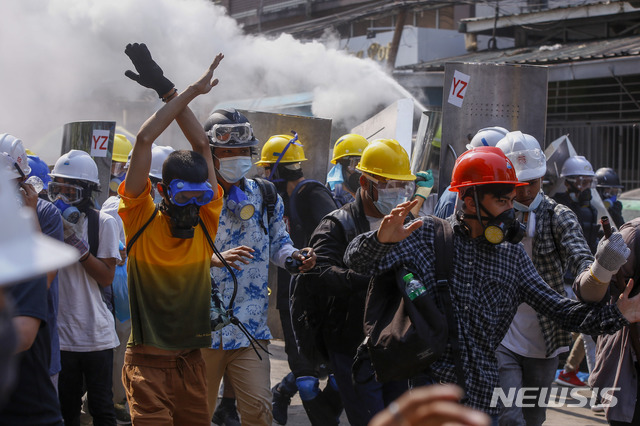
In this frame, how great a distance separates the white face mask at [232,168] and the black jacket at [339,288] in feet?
2.13

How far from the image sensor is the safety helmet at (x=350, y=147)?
7.22 metres

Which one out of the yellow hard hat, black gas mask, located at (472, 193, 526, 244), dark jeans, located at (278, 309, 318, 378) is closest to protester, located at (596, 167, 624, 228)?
dark jeans, located at (278, 309, 318, 378)

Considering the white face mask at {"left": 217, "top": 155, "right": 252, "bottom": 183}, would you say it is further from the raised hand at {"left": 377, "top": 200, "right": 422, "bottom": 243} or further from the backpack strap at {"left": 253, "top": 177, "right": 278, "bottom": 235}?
the raised hand at {"left": 377, "top": 200, "right": 422, "bottom": 243}

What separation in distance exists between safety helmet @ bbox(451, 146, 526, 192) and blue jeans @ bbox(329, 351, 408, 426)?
41.2 inches

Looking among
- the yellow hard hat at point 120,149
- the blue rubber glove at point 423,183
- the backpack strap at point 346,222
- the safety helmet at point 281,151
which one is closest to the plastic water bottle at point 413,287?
the backpack strap at point 346,222

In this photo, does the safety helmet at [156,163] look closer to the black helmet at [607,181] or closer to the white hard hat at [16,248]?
the white hard hat at [16,248]

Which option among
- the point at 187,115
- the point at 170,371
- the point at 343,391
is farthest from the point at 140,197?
the point at 343,391

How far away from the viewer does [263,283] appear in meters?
4.61

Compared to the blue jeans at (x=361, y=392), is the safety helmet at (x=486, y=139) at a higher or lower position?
higher

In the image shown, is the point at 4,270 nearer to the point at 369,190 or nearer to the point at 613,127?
the point at 369,190

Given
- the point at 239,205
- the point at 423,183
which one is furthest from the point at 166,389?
the point at 423,183

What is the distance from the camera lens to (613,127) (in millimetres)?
14781

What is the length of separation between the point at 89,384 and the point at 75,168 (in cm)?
136

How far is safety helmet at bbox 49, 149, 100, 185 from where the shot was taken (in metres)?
5.05
